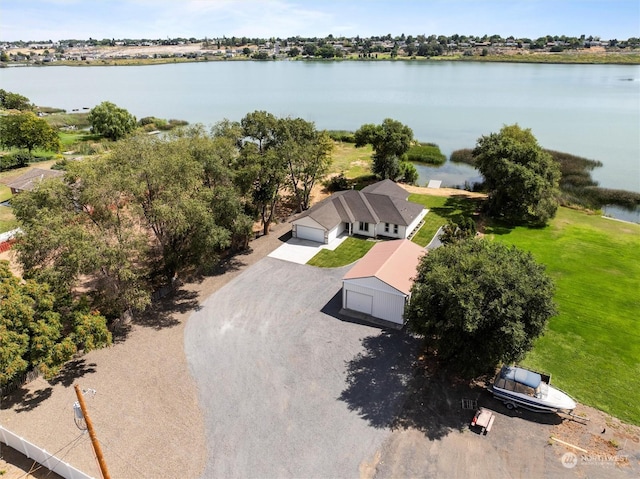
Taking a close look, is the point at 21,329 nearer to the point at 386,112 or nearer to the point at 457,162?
the point at 457,162

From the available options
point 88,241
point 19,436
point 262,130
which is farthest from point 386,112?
point 19,436

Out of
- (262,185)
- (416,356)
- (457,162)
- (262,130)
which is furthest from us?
(457,162)

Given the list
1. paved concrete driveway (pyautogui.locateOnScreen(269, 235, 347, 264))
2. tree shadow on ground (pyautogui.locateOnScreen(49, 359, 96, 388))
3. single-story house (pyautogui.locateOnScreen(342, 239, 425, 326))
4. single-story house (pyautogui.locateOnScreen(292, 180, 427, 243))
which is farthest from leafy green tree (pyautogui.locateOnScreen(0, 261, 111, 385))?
single-story house (pyautogui.locateOnScreen(292, 180, 427, 243))

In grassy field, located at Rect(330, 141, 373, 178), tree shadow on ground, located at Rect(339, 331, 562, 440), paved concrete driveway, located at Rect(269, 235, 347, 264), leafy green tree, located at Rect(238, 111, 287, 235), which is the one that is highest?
leafy green tree, located at Rect(238, 111, 287, 235)

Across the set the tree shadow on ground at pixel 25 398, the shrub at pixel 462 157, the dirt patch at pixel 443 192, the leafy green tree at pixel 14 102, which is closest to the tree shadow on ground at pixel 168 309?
the tree shadow on ground at pixel 25 398

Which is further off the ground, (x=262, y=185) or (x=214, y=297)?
(x=262, y=185)

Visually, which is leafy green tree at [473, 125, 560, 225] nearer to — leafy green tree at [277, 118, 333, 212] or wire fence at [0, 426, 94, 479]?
leafy green tree at [277, 118, 333, 212]
